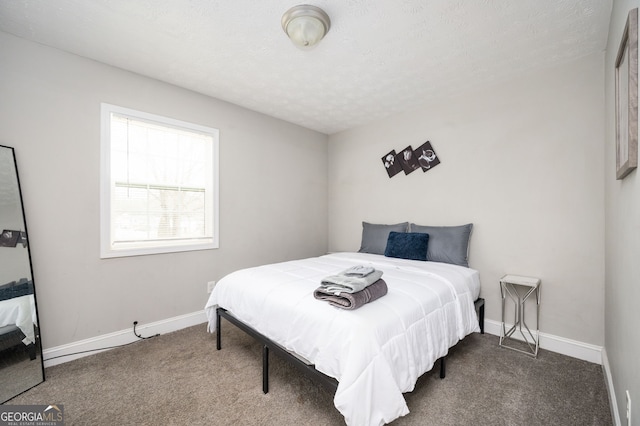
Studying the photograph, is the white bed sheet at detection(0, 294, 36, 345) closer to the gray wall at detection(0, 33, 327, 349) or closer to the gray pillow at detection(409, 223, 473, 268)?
the gray wall at detection(0, 33, 327, 349)

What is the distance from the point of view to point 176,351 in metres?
2.40

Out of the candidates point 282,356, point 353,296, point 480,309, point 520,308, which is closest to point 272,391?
point 282,356

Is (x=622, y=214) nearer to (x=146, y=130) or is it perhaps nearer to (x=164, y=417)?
(x=164, y=417)

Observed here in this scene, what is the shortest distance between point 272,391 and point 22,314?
74.8 inches

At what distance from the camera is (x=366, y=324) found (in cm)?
140

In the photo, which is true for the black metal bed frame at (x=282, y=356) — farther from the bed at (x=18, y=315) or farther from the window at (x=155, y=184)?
the bed at (x=18, y=315)

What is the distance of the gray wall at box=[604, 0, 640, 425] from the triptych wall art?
4.83 feet

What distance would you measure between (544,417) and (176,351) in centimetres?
274

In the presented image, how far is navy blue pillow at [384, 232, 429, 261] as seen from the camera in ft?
9.59

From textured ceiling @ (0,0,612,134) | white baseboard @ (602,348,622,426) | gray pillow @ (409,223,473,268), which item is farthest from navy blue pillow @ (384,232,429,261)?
textured ceiling @ (0,0,612,134)

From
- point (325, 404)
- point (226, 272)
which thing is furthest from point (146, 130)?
point (325, 404)

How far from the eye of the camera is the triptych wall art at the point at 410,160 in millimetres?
3234

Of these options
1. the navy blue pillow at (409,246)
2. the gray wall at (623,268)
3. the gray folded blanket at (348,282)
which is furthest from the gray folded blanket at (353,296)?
the navy blue pillow at (409,246)

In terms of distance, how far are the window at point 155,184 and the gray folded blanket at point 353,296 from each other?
76.7 inches
